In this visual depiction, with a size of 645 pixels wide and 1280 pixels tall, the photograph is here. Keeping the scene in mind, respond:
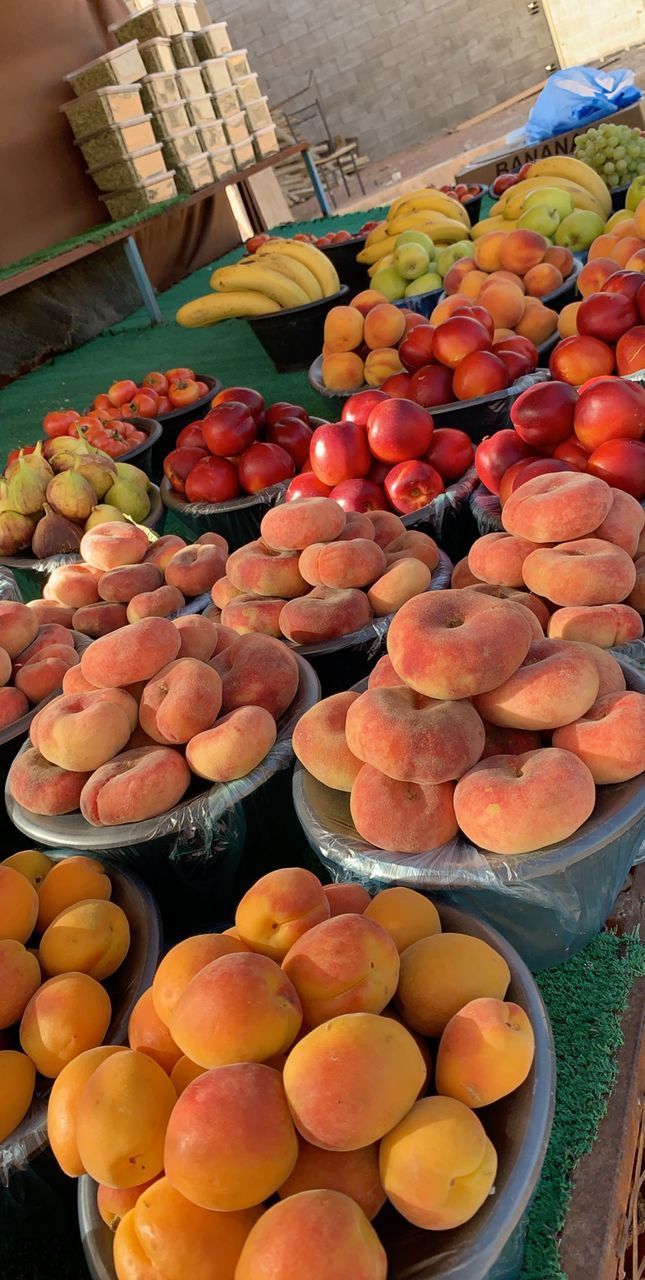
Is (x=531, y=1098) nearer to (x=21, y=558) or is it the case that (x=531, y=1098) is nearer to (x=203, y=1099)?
(x=203, y=1099)

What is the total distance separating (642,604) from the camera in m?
1.43

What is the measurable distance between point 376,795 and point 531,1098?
39 cm

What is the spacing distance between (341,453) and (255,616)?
60cm

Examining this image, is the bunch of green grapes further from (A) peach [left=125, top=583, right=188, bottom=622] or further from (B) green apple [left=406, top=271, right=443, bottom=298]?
(A) peach [left=125, top=583, right=188, bottom=622]

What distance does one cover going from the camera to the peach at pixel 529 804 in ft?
3.22

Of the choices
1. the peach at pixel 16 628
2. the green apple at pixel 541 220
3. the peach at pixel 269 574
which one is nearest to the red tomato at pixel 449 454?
the peach at pixel 269 574

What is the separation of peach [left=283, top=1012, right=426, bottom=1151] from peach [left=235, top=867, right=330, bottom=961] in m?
0.16

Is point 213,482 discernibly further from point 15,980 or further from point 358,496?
point 15,980

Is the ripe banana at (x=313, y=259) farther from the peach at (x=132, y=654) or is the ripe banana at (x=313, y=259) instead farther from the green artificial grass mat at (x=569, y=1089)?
the green artificial grass mat at (x=569, y=1089)

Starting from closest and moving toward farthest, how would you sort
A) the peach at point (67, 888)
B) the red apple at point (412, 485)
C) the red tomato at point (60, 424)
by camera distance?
the peach at point (67, 888)
the red apple at point (412, 485)
the red tomato at point (60, 424)

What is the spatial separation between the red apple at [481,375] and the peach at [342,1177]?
1916 mm

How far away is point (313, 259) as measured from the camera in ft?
12.8

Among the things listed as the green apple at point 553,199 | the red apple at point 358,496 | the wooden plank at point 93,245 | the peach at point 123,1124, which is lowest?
the peach at point 123,1124

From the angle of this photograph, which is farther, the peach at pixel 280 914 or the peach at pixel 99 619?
the peach at pixel 99 619
